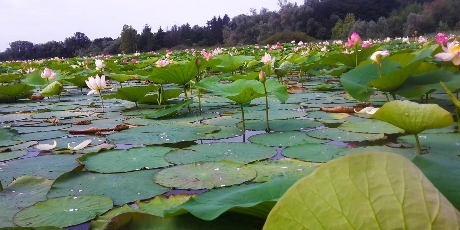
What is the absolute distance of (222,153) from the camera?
62.7 inches

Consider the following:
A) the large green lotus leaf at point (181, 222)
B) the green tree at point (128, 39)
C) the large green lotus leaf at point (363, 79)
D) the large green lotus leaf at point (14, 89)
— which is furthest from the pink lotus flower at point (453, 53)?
the green tree at point (128, 39)

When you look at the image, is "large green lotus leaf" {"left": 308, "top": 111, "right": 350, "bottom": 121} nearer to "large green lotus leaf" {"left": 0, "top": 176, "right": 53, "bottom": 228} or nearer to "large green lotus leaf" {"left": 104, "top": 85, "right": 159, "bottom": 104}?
"large green lotus leaf" {"left": 104, "top": 85, "right": 159, "bottom": 104}

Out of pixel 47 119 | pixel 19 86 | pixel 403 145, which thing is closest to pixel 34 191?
pixel 403 145

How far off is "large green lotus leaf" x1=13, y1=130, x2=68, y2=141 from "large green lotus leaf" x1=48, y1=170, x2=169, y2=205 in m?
0.80

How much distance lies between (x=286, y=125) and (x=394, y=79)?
63 cm

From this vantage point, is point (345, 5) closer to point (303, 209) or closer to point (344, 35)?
point (344, 35)

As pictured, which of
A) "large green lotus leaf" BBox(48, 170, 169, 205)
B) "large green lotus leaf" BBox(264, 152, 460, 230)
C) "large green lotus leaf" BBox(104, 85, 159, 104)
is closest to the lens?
"large green lotus leaf" BBox(264, 152, 460, 230)

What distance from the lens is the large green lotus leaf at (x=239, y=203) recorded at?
641 millimetres

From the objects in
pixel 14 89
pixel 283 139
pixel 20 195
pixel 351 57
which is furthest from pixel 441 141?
pixel 14 89

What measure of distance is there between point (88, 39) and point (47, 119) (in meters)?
31.2

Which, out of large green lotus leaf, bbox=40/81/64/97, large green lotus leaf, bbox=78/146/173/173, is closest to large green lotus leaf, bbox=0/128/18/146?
large green lotus leaf, bbox=78/146/173/173

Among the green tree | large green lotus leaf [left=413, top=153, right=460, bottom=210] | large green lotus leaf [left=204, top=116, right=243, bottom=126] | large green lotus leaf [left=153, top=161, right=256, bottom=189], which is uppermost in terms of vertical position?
the green tree

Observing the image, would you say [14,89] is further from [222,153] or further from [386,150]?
[386,150]

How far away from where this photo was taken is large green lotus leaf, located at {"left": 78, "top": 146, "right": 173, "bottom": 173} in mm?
1415
